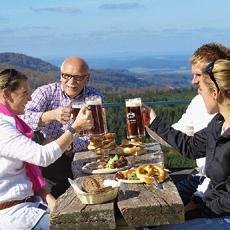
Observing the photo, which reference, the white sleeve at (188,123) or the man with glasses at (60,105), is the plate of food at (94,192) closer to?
the white sleeve at (188,123)

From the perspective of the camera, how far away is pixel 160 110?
255 inches

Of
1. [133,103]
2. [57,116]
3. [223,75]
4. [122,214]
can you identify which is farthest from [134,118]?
[122,214]

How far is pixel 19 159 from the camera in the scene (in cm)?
354

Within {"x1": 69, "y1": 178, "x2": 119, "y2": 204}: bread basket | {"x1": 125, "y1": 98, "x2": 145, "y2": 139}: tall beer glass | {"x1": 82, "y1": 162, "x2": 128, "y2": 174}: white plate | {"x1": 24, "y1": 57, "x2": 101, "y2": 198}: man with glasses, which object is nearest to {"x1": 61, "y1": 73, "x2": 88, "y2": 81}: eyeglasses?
{"x1": 24, "y1": 57, "x2": 101, "y2": 198}: man with glasses

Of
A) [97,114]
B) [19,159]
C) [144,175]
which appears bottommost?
[144,175]

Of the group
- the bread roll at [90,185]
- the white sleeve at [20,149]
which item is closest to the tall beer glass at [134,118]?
the white sleeve at [20,149]

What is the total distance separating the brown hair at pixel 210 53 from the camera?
3.99 m

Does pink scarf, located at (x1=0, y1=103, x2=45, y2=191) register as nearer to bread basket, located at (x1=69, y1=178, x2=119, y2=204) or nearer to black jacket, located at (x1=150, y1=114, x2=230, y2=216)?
bread basket, located at (x1=69, y1=178, x2=119, y2=204)

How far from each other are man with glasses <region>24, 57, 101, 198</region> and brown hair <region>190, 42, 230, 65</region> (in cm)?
137

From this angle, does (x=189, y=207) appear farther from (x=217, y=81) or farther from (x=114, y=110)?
(x=114, y=110)

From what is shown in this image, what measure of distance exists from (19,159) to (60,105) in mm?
1781

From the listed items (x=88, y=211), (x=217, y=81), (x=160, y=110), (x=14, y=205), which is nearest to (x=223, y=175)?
(x=217, y=81)

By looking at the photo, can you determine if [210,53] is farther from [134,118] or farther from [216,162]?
[216,162]

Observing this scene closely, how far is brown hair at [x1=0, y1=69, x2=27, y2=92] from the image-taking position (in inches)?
148
